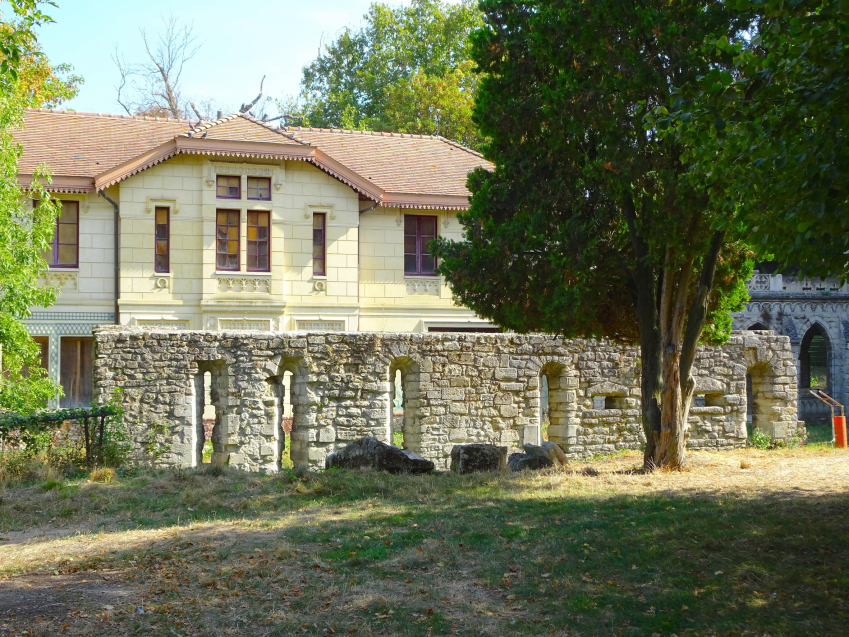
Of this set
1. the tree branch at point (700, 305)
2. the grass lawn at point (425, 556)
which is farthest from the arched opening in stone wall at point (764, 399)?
the grass lawn at point (425, 556)

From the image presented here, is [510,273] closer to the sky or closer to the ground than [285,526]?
closer to the sky

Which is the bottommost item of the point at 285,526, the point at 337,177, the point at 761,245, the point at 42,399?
the point at 285,526

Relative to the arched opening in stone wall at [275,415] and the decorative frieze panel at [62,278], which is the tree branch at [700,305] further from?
the decorative frieze panel at [62,278]

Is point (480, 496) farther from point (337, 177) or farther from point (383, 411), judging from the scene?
point (337, 177)

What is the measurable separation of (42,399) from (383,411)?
566 centimetres

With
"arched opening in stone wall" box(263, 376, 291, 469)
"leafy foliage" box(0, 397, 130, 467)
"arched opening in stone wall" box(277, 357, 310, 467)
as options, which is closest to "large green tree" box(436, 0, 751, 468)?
"arched opening in stone wall" box(277, 357, 310, 467)

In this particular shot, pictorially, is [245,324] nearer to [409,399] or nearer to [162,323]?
[162,323]

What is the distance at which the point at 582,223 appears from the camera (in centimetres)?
1152

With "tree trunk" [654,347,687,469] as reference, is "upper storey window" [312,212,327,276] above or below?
above

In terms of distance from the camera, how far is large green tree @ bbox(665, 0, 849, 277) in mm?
5664

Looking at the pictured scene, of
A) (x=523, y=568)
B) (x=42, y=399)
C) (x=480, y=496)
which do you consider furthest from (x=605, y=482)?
(x=42, y=399)

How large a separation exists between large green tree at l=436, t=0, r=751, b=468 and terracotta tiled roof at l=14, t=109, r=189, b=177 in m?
11.0

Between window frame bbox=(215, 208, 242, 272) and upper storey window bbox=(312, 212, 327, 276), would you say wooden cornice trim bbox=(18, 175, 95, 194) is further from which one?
upper storey window bbox=(312, 212, 327, 276)

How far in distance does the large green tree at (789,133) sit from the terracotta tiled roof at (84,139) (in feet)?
51.8
